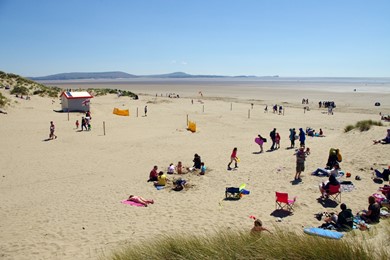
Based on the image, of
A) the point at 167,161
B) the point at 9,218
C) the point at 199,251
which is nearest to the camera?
the point at 199,251

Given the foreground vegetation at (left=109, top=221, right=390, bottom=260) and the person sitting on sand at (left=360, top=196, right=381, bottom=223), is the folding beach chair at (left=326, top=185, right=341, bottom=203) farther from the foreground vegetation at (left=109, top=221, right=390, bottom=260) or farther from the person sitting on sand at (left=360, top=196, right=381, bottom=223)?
the foreground vegetation at (left=109, top=221, right=390, bottom=260)

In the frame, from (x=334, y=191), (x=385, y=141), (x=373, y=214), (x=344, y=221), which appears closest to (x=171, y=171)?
(x=334, y=191)

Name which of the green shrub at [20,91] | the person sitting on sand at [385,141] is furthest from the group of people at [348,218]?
the green shrub at [20,91]

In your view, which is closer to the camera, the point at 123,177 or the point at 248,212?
the point at 248,212

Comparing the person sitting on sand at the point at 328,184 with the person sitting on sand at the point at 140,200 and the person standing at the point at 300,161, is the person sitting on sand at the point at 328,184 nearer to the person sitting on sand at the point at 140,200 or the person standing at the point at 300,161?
the person standing at the point at 300,161

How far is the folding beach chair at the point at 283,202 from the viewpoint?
359 inches

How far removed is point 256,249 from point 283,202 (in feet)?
14.9

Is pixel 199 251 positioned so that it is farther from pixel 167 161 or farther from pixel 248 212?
pixel 167 161

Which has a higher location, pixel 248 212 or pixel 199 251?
pixel 199 251

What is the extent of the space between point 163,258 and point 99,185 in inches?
297

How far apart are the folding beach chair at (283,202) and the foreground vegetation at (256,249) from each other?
3.69 m

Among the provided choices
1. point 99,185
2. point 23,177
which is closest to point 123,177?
point 99,185

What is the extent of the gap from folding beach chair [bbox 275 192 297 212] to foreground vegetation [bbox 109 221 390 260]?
3685 millimetres

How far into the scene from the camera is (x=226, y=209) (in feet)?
31.6
